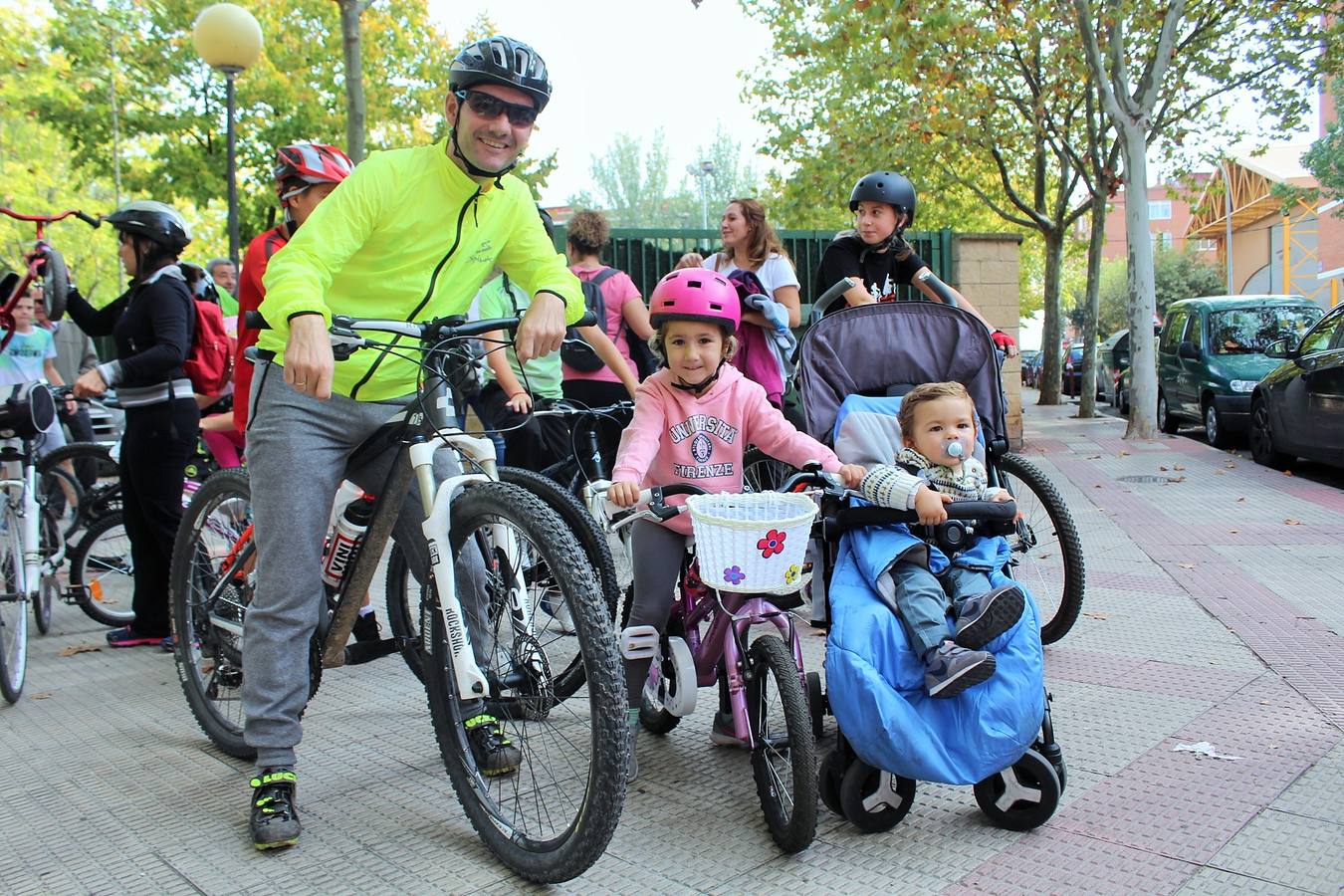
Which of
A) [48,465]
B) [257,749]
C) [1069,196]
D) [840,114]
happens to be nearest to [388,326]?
[257,749]

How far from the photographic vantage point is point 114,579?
24.1ft

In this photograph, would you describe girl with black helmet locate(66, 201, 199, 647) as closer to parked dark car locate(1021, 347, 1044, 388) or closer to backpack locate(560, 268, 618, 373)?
backpack locate(560, 268, 618, 373)

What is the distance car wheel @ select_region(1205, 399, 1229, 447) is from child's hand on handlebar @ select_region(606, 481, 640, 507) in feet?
41.6

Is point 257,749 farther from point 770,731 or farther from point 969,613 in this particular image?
point 969,613

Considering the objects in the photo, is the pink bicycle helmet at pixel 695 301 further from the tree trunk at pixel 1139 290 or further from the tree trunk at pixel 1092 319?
the tree trunk at pixel 1092 319

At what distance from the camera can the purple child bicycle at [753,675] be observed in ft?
9.66

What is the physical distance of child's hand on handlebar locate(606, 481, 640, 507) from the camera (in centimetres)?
321

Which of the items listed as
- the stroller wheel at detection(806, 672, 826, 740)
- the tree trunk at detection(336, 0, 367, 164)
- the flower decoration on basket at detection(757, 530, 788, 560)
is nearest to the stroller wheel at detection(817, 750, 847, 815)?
the stroller wheel at detection(806, 672, 826, 740)

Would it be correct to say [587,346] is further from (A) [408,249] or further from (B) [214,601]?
(A) [408,249]

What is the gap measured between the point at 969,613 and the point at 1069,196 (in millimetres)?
21671

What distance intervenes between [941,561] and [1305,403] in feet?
29.4

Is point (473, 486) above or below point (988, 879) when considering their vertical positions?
above

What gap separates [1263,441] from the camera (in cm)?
1171

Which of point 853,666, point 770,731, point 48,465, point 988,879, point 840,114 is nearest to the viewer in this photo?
point 988,879
